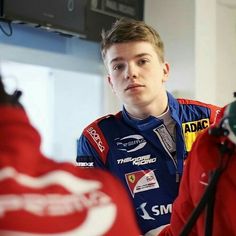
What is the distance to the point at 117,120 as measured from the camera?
1532 millimetres

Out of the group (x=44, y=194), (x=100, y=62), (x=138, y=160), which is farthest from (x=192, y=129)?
(x=100, y=62)

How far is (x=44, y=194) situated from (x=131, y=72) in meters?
1.01

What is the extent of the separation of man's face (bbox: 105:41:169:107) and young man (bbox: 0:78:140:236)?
0.95 meters

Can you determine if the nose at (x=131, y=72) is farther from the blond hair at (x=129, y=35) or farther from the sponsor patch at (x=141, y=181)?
the sponsor patch at (x=141, y=181)

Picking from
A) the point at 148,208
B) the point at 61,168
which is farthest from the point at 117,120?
the point at 61,168

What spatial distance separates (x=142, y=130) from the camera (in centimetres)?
146

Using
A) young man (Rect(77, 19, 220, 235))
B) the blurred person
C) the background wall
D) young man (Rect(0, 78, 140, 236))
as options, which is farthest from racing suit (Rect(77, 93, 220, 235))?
the background wall

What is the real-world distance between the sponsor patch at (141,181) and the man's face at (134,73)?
0.69 ft

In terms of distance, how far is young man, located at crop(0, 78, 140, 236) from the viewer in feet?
1.37

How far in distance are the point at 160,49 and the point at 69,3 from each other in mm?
1240

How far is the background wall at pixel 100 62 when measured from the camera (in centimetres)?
270

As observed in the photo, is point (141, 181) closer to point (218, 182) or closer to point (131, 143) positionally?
point (131, 143)

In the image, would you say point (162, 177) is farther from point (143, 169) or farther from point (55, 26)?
point (55, 26)

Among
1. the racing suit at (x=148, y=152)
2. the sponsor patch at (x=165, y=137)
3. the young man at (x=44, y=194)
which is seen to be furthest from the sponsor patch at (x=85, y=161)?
the young man at (x=44, y=194)
